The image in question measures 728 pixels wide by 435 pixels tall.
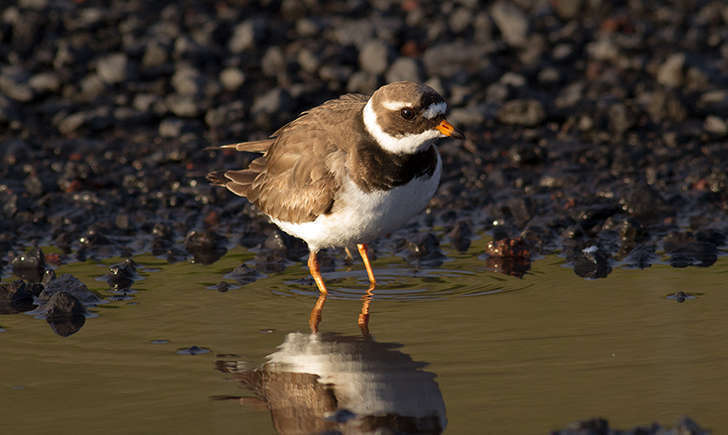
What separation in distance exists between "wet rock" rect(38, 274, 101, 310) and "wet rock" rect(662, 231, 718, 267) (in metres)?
5.99

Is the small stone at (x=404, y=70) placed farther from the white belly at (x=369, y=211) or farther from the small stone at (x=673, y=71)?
the white belly at (x=369, y=211)

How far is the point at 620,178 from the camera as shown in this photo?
14.2 m

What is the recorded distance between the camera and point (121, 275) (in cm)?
1116

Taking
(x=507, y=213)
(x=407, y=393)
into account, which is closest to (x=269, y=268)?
(x=507, y=213)

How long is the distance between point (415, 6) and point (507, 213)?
7877 mm

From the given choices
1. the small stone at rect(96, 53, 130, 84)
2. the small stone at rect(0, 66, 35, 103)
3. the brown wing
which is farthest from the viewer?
the small stone at rect(96, 53, 130, 84)

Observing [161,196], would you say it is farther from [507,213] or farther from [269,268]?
[507,213]

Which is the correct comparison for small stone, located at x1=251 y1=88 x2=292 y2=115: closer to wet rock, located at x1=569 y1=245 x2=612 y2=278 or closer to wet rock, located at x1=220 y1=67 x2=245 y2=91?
wet rock, located at x1=220 y1=67 x2=245 y2=91

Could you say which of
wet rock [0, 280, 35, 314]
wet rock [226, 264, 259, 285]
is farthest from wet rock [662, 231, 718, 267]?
wet rock [0, 280, 35, 314]

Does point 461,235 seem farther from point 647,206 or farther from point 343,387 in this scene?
point 343,387

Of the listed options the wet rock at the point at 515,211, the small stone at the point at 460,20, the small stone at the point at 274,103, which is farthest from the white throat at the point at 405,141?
the small stone at the point at 460,20

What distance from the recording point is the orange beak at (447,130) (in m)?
9.62

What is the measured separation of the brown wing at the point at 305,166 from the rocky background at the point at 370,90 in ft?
2.93

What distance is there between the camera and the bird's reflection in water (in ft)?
23.6
